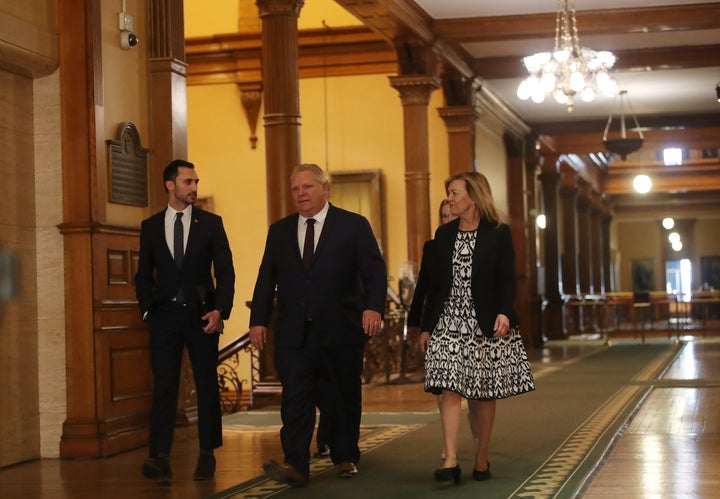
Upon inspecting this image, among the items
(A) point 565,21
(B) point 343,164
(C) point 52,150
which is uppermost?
(A) point 565,21

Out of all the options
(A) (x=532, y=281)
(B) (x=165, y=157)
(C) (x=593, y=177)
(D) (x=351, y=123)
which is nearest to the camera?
(B) (x=165, y=157)

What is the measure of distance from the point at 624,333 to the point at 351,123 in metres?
15.2

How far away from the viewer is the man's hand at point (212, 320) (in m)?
5.53

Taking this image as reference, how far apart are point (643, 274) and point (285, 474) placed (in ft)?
133

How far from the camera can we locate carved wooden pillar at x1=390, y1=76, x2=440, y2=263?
47.1 ft

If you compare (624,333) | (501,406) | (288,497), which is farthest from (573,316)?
(288,497)

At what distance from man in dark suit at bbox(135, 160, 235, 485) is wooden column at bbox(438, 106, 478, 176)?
35.5ft

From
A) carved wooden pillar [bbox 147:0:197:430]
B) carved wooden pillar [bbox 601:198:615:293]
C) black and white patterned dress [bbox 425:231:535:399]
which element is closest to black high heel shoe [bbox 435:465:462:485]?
black and white patterned dress [bbox 425:231:535:399]

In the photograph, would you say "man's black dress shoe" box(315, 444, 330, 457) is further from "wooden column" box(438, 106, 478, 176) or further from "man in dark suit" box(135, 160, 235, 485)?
"wooden column" box(438, 106, 478, 176)

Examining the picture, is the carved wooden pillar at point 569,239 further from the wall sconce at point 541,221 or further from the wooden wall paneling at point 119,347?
the wooden wall paneling at point 119,347

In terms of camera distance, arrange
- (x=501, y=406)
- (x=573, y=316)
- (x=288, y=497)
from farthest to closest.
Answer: (x=573, y=316) < (x=501, y=406) < (x=288, y=497)

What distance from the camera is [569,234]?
29297mm

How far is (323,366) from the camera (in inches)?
213

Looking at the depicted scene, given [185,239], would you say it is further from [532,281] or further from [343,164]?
[532,281]
